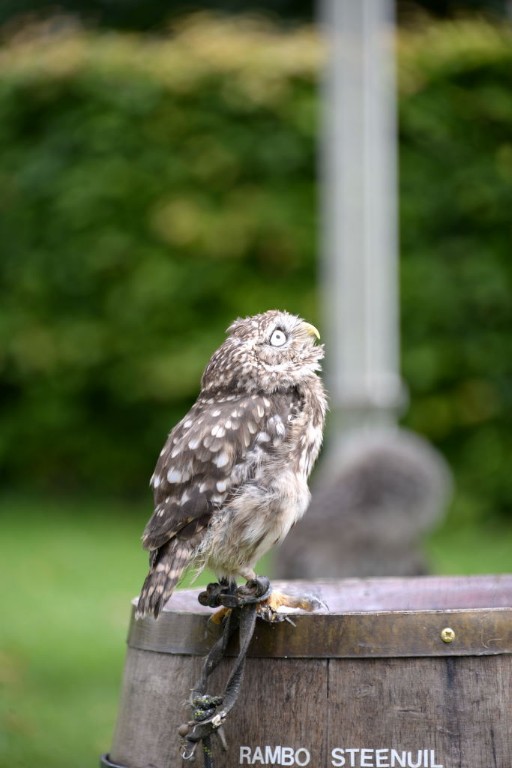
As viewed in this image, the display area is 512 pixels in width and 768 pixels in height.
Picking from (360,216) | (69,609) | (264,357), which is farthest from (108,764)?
(360,216)

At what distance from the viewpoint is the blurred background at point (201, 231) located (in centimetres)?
1077

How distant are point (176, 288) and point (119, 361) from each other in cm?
89

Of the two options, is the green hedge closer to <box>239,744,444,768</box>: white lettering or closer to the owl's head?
the owl's head

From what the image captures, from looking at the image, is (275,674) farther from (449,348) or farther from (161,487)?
(449,348)

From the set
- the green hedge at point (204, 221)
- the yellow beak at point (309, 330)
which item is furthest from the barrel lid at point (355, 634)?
the green hedge at point (204, 221)

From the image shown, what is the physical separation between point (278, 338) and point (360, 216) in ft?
20.3

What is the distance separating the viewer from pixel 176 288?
36.3 feet

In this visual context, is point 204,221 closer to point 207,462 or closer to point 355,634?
point 207,462

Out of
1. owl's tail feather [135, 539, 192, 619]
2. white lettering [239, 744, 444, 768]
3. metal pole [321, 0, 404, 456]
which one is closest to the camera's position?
white lettering [239, 744, 444, 768]

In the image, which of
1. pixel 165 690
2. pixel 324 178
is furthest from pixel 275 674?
pixel 324 178

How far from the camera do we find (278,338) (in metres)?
2.91

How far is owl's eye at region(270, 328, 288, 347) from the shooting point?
289cm

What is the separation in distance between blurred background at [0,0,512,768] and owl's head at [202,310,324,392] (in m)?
7.38

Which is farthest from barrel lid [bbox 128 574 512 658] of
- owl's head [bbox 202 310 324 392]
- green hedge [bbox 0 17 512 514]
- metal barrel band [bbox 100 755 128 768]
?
green hedge [bbox 0 17 512 514]
